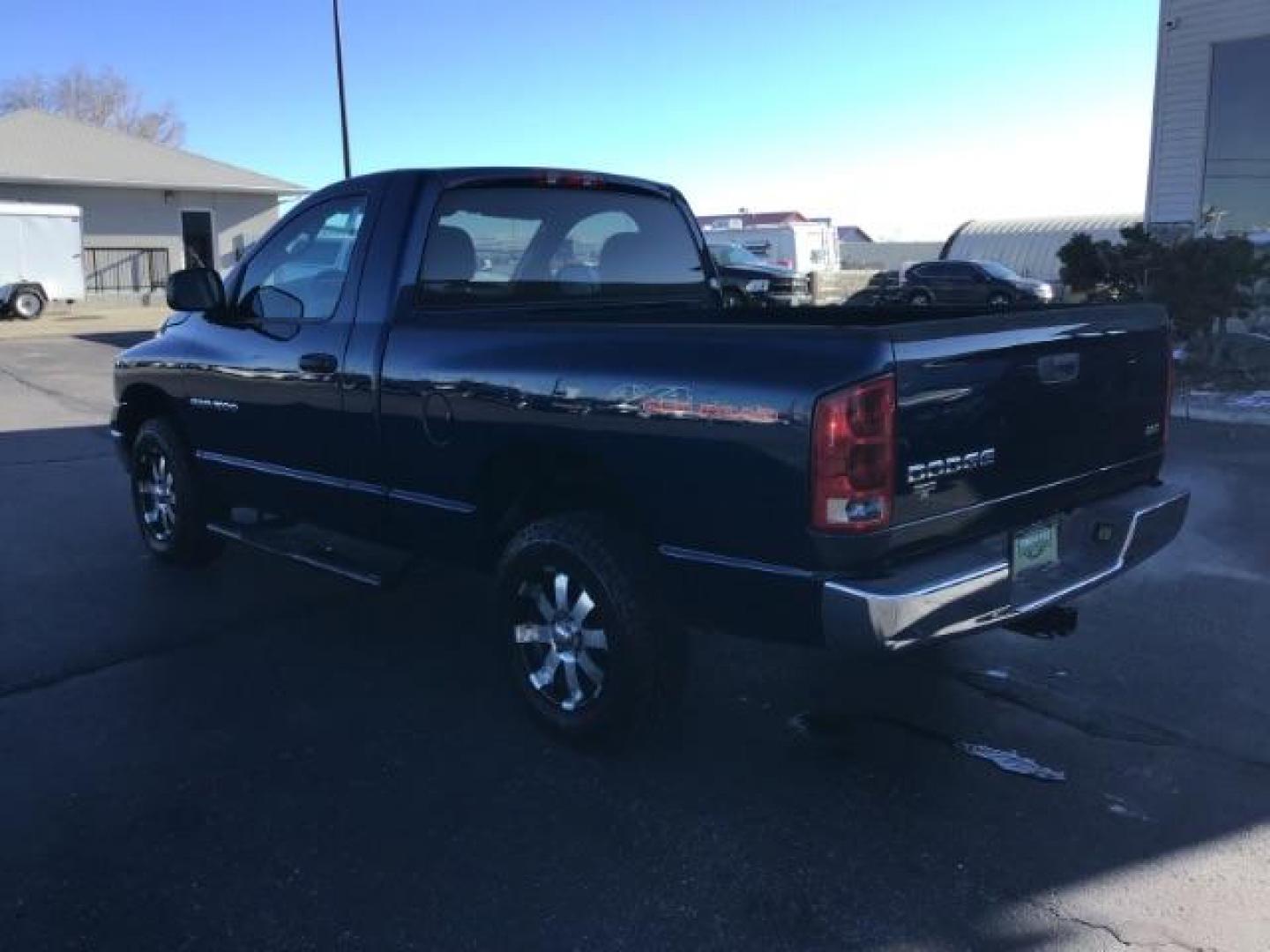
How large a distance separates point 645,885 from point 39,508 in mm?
6041

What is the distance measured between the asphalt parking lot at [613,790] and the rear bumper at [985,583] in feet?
2.10

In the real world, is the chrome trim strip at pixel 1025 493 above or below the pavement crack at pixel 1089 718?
above

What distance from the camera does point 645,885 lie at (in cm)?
304

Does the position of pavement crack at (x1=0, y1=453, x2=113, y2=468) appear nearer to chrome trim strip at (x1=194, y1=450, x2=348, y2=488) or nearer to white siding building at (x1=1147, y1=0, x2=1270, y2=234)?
chrome trim strip at (x1=194, y1=450, x2=348, y2=488)

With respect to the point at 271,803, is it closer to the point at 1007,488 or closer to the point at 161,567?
the point at 1007,488

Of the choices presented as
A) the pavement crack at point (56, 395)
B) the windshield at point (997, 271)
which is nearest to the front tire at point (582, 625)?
the pavement crack at point (56, 395)

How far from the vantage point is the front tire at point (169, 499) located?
18.4 feet

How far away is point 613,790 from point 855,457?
1395 mm

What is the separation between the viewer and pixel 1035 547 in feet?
11.6

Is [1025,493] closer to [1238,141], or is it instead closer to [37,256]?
[1238,141]

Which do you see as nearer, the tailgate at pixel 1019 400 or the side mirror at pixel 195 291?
the tailgate at pixel 1019 400

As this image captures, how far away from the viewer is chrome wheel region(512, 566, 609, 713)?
371cm

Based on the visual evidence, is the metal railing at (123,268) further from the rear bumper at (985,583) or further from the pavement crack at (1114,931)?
the pavement crack at (1114,931)

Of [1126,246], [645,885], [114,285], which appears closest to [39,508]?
[645,885]
